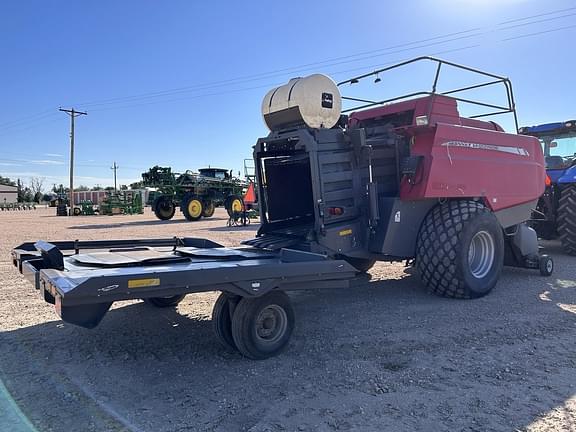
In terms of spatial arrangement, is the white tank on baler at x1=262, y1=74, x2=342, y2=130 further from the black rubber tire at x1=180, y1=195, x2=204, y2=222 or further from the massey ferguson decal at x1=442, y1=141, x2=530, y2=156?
the black rubber tire at x1=180, y1=195, x2=204, y2=222

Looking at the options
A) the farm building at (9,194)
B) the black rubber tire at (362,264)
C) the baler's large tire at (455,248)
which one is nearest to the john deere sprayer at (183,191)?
the black rubber tire at (362,264)

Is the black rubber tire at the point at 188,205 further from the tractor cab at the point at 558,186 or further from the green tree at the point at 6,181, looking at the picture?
the green tree at the point at 6,181

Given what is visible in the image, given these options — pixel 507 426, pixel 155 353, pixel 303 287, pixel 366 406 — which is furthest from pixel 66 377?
pixel 507 426

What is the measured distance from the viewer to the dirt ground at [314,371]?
2814 mm

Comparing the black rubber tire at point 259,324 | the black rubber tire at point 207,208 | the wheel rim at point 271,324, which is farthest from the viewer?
the black rubber tire at point 207,208

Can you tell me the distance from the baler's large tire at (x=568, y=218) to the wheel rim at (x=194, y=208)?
16.1m

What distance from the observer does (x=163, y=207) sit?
22.7m

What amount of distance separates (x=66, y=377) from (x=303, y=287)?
6.21 feet

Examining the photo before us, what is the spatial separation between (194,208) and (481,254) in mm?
17206

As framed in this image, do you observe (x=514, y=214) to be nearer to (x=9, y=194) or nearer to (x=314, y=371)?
(x=314, y=371)

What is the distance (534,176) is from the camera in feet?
22.2

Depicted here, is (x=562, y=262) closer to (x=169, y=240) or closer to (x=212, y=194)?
(x=169, y=240)

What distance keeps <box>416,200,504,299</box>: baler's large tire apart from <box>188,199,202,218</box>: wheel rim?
17.0m

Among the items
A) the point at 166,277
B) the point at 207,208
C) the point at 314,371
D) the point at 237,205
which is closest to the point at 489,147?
the point at 314,371
